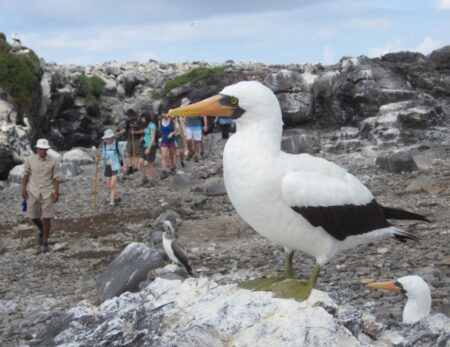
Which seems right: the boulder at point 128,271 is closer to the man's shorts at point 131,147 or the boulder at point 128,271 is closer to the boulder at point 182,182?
the boulder at point 182,182

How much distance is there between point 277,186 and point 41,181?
8133 millimetres

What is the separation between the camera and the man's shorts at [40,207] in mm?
12484

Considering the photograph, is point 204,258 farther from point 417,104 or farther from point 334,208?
point 417,104

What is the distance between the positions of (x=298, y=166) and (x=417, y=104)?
1894 cm

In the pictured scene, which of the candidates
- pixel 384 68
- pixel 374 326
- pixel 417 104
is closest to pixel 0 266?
pixel 374 326

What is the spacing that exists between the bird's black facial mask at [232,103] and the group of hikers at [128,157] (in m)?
2.23

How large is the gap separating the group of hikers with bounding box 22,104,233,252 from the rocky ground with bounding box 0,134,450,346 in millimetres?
614

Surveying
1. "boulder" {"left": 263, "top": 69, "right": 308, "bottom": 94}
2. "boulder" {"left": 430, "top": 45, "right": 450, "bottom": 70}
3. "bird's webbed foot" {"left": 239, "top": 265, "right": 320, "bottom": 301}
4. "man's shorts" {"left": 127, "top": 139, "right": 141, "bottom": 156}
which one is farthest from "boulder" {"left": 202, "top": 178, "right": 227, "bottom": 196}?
"boulder" {"left": 430, "top": 45, "right": 450, "bottom": 70}

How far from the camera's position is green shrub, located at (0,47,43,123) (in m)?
27.0

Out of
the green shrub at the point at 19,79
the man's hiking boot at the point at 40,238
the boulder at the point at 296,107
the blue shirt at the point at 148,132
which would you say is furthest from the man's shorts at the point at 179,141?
the man's hiking boot at the point at 40,238

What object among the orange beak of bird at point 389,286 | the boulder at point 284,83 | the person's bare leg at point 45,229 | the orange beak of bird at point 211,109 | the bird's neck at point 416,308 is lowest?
the person's bare leg at point 45,229

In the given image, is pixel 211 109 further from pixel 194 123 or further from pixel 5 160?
pixel 5 160

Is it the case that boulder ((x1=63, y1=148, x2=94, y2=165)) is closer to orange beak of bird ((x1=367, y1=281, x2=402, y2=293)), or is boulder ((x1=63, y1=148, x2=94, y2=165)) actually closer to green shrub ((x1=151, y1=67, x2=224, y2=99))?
green shrub ((x1=151, y1=67, x2=224, y2=99))

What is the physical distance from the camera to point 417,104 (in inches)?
914
